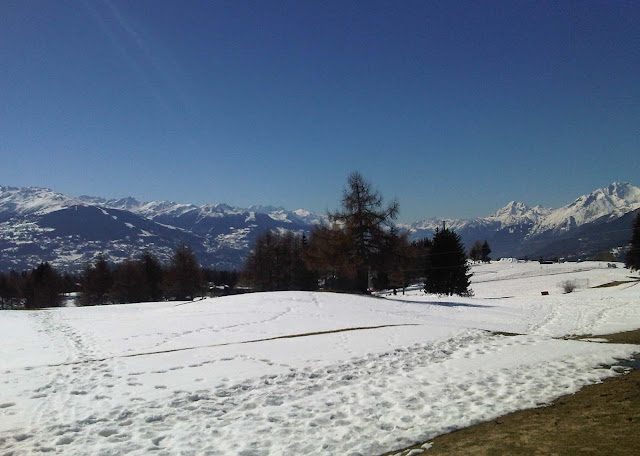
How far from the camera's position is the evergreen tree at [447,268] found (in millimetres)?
55281

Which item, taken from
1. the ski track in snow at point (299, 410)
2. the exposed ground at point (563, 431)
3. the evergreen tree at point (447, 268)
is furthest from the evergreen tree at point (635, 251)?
the exposed ground at point (563, 431)

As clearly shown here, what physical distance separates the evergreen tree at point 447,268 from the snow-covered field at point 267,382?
3427 centimetres

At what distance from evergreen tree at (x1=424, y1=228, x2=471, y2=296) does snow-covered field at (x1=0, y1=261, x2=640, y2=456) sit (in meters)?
34.3

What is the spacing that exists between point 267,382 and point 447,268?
4822 centimetres

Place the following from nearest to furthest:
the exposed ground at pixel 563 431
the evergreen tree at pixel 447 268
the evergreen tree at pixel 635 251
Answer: the exposed ground at pixel 563 431
the evergreen tree at pixel 447 268
the evergreen tree at pixel 635 251

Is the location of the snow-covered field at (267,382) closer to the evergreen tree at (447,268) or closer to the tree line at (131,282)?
the evergreen tree at (447,268)

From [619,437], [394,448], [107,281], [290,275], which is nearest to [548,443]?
[619,437]

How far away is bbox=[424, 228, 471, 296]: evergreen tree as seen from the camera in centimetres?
5528

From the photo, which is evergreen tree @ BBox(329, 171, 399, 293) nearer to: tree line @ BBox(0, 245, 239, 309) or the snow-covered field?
the snow-covered field

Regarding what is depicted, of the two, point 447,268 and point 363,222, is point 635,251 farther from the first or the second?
point 363,222

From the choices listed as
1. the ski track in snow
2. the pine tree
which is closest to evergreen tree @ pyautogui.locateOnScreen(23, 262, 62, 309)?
the ski track in snow

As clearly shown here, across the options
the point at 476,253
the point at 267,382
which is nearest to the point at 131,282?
the point at 267,382

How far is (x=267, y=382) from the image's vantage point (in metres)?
10.8

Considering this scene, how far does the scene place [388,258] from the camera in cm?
3791
